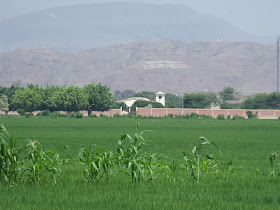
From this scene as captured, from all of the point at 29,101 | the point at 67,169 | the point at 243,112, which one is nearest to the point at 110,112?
the point at 29,101

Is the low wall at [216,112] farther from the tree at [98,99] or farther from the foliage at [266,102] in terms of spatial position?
the foliage at [266,102]

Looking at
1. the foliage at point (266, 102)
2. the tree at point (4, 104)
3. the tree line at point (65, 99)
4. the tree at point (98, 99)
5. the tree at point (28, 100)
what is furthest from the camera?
the foliage at point (266, 102)

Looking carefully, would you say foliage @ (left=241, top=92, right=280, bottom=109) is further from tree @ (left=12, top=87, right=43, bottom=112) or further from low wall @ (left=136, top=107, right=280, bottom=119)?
tree @ (left=12, top=87, right=43, bottom=112)

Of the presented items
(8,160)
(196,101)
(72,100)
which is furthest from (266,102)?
(8,160)

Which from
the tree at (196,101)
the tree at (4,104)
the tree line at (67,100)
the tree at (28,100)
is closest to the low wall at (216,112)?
the tree line at (67,100)

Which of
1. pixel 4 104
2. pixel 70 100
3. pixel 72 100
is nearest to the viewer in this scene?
pixel 72 100

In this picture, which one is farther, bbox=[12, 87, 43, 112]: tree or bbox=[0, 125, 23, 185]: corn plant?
bbox=[12, 87, 43, 112]: tree

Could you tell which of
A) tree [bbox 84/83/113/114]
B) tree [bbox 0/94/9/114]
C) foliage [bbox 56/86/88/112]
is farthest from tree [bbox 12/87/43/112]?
tree [bbox 84/83/113/114]

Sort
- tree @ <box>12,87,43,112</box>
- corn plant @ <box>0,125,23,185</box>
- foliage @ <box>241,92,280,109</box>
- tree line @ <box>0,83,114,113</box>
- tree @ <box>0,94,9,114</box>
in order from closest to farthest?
1. corn plant @ <box>0,125,23,185</box>
2. tree @ <box>12,87,43,112</box>
3. tree line @ <box>0,83,114,113</box>
4. tree @ <box>0,94,9,114</box>
5. foliage @ <box>241,92,280,109</box>

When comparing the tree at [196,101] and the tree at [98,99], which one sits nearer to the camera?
the tree at [98,99]

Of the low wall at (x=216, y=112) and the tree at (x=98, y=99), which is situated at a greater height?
the tree at (x=98, y=99)

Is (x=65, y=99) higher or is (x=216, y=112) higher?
(x=65, y=99)

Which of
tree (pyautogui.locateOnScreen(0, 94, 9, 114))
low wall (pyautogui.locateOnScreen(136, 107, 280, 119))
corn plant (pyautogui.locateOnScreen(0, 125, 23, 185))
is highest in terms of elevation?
tree (pyautogui.locateOnScreen(0, 94, 9, 114))

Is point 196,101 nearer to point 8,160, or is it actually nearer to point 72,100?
point 72,100
